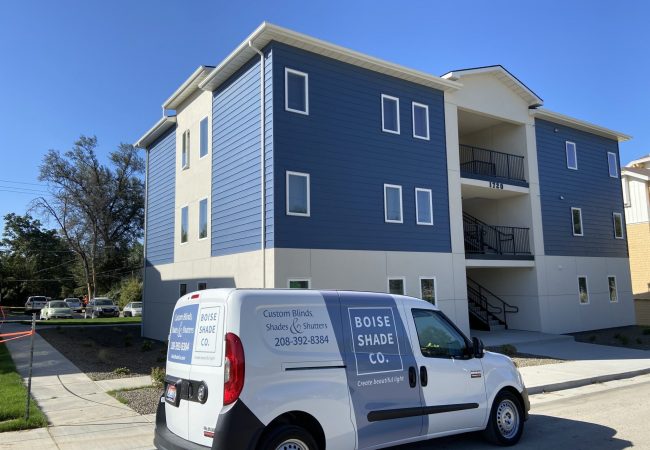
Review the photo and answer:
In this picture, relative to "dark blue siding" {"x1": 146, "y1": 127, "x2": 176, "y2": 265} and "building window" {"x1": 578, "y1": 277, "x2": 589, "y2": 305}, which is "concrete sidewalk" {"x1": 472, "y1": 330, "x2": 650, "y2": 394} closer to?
"building window" {"x1": 578, "y1": 277, "x2": 589, "y2": 305}

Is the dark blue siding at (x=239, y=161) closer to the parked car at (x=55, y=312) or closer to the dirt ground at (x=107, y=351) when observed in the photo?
the dirt ground at (x=107, y=351)

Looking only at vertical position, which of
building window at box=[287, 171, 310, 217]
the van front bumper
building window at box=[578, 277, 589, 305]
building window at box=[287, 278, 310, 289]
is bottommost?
the van front bumper

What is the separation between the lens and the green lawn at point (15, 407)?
24.0 feet

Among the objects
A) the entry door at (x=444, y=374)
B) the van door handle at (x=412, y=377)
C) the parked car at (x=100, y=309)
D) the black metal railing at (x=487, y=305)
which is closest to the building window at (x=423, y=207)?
the black metal railing at (x=487, y=305)

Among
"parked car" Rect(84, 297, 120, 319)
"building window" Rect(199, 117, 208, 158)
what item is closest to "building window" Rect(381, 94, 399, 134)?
"building window" Rect(199, 117, 208, 158)

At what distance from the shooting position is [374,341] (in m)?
5.54

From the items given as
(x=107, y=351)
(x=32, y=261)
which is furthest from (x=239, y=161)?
(x=32, y=261)

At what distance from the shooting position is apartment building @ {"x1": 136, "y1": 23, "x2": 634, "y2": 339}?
14.3m

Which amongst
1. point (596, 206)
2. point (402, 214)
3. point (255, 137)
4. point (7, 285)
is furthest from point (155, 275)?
point (7, 285)

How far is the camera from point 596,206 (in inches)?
923

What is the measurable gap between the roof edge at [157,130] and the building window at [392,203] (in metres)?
9.62

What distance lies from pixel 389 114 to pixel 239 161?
4.99 metres

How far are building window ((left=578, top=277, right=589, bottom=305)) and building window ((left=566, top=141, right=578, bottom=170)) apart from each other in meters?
4.84

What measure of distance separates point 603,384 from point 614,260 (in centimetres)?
1498
